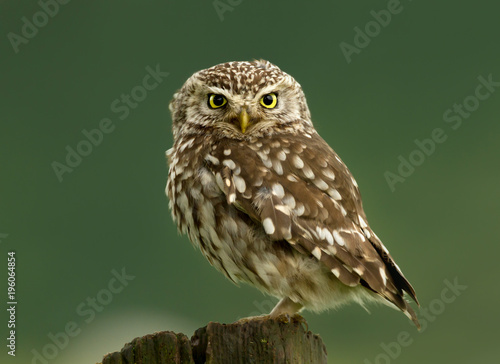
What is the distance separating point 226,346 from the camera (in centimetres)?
401

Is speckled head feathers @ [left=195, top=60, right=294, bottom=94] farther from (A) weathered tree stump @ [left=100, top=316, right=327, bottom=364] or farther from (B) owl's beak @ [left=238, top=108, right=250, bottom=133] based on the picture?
(A) weathered tree stump @ [left=100, top=316, right=327, bottom=364]

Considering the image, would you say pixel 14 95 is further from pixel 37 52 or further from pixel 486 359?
pixel 486 359

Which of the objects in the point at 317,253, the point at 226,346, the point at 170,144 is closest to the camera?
the point at 226,346

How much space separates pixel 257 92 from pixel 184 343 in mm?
1911

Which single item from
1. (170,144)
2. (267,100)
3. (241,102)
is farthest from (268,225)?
(170,144)

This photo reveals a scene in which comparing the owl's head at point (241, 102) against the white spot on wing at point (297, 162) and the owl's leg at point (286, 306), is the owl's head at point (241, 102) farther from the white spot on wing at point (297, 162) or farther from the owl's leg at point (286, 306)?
the owl's leg at point (286, 306)

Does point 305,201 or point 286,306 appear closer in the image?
point 305,201

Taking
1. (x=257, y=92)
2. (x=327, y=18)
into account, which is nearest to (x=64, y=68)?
(x=327, y=18)

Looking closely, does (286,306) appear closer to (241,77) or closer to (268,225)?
(268,225)

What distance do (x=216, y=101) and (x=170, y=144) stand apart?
21.2 metres

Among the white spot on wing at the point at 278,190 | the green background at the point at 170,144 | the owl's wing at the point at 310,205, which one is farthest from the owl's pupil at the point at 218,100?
the green background at the point at 170,144

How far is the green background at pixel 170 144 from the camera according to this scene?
692 inches

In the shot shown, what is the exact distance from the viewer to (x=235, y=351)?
13.1ft

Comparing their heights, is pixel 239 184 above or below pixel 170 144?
below
